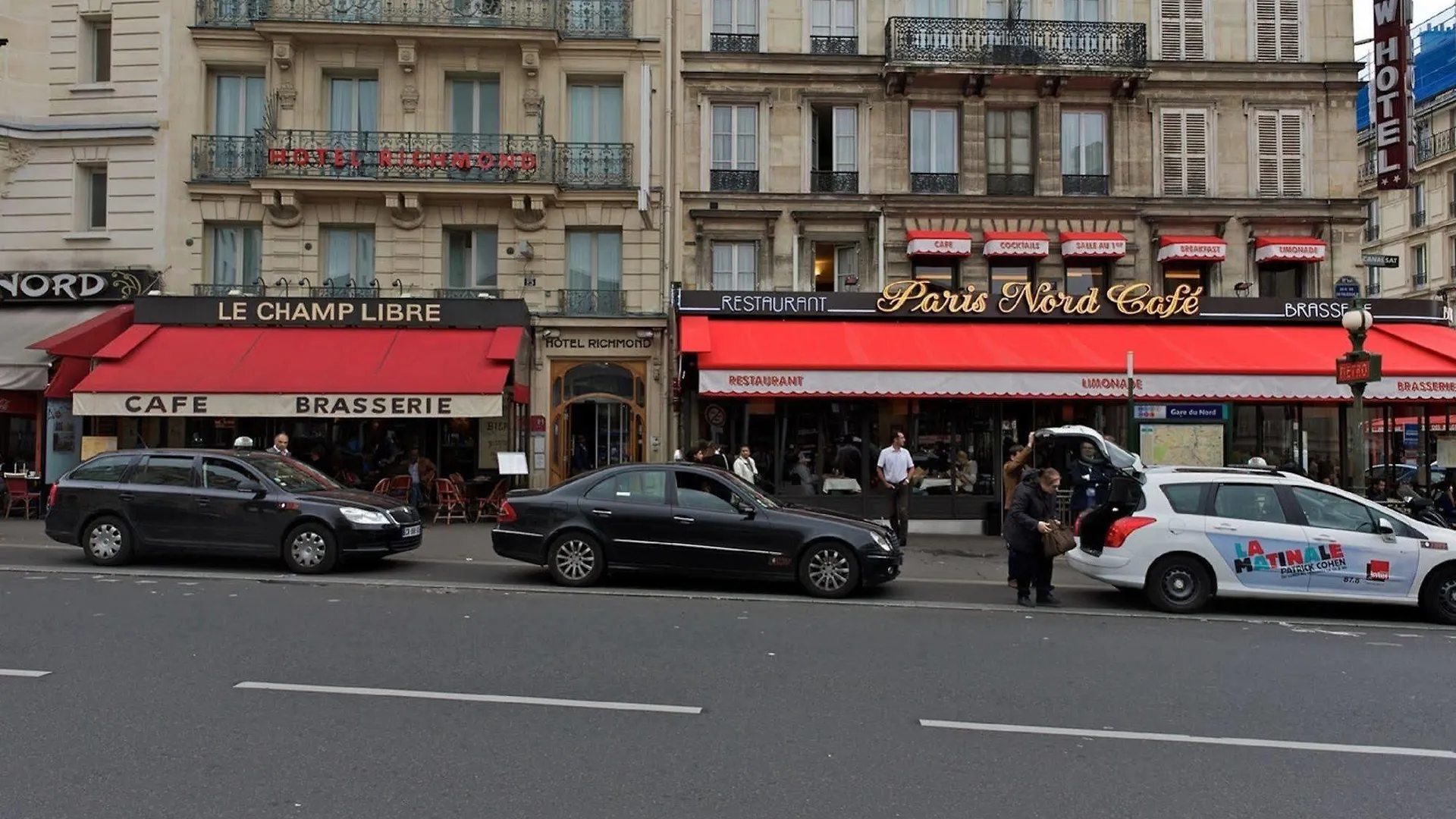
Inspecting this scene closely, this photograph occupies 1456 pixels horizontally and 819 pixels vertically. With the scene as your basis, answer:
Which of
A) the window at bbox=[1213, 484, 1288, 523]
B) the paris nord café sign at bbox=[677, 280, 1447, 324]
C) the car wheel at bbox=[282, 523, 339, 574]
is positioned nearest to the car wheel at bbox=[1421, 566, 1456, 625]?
the window at bbox=[1213, 484, 1288, 523]

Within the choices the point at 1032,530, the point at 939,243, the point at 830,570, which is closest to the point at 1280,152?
the point at 939,243

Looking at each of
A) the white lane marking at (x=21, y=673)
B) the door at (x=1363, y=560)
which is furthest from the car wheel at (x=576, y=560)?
the door at (x=1363, y=560)

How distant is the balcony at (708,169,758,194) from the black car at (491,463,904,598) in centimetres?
981

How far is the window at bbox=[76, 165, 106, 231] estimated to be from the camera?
19.1 m

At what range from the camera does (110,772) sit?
454 centimetres

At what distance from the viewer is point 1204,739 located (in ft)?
17.8

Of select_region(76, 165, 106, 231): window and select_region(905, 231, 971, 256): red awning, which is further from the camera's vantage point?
select_region(76, 165, 106, 231): window

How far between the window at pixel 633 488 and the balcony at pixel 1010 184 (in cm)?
1178

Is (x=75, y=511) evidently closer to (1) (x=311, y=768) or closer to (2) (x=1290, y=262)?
(1) (x=311, y=768)

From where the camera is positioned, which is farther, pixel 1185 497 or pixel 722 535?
pixel 722 535

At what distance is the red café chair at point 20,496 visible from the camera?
674 inches

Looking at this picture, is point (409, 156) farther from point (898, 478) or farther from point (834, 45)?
point (898, 478)

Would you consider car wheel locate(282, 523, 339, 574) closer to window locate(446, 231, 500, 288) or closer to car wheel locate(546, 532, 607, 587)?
car wheel locate(546, 532, 607, 587)

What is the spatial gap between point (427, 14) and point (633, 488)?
1299cm
